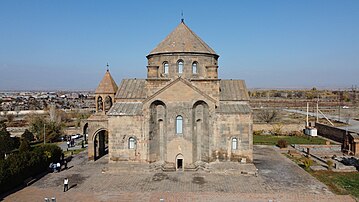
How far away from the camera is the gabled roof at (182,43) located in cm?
2031

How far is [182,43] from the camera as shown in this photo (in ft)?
67.5

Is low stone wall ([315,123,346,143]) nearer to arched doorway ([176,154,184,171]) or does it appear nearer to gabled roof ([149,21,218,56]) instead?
gabled roof ([149,21,218,56])

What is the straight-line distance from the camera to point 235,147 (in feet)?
64.8

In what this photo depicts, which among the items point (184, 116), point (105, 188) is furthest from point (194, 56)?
point (105, 188)

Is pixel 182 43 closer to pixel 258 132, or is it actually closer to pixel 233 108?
pixel 233 108

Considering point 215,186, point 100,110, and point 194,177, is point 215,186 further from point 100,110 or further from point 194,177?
point 100,110

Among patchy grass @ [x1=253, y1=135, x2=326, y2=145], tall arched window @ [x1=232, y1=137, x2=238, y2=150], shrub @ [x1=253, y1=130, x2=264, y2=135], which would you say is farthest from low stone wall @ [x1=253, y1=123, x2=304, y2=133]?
tall arched window @ [x1=232, y1=137, x2=238, y2=150]

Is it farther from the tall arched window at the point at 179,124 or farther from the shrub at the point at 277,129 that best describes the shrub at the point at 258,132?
the tall arched window at the point at 179,124

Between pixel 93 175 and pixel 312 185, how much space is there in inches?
516

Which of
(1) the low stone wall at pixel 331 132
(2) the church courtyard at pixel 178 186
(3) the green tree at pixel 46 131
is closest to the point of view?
(2) the church courtyard at pixel 178 186

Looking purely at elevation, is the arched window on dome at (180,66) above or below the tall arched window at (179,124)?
above

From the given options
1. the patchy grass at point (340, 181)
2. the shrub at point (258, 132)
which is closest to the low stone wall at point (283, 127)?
the shrub at point (258, 132)

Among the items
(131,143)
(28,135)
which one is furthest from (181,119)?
(28,135)

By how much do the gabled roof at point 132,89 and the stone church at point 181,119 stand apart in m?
0.86
